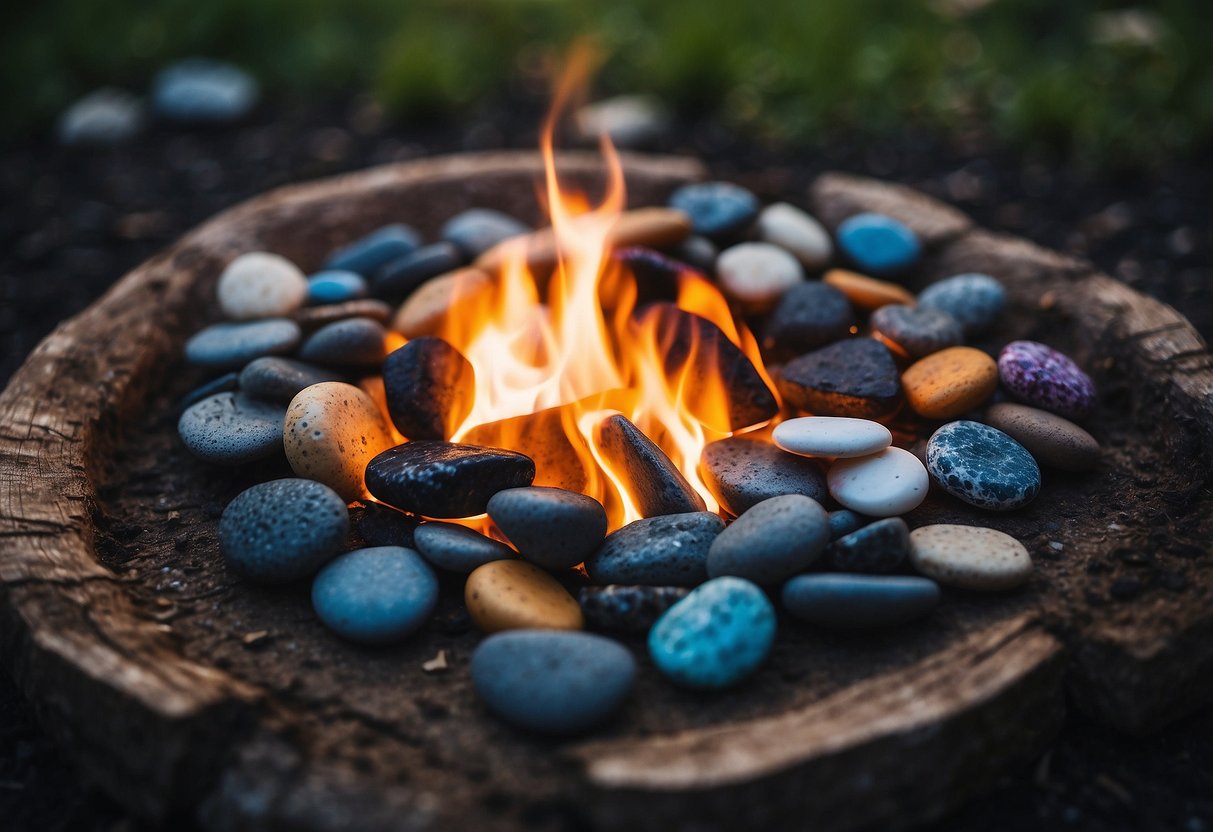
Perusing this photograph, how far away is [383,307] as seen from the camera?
2414 millimetres

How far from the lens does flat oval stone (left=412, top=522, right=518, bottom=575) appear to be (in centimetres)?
181

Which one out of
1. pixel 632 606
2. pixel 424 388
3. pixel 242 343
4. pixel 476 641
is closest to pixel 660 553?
pixel 632 606

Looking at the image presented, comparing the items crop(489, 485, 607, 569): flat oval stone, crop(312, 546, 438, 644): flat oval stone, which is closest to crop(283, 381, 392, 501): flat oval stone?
crop(312, 546, 438, 644): flat oval stone

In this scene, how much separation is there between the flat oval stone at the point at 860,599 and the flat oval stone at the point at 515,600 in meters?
0.41

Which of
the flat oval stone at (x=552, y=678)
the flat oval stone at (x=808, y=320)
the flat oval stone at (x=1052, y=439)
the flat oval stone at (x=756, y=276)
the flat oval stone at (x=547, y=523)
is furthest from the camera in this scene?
the flat oval stone at (x=756, y=276)

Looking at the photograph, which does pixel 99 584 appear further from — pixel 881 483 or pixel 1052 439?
pixel 1052 439

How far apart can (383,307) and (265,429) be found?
50 cm

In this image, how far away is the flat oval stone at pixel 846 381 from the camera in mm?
2125

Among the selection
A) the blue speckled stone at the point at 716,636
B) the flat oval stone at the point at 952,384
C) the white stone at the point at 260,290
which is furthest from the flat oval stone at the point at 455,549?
the flat oval stone at the point at 952,384

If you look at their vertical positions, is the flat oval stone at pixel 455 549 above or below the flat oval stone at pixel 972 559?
above

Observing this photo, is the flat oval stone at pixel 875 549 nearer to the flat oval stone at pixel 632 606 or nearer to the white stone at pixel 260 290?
the flat oval stone at pixel 632 606

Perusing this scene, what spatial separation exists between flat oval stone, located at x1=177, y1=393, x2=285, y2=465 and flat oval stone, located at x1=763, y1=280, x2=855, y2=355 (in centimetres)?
122

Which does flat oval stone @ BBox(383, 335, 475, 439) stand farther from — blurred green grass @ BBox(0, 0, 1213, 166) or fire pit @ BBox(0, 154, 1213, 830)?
blurred green grass @ BBox(0, 0, 1213, 166)

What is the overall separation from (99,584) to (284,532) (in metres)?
0.33
